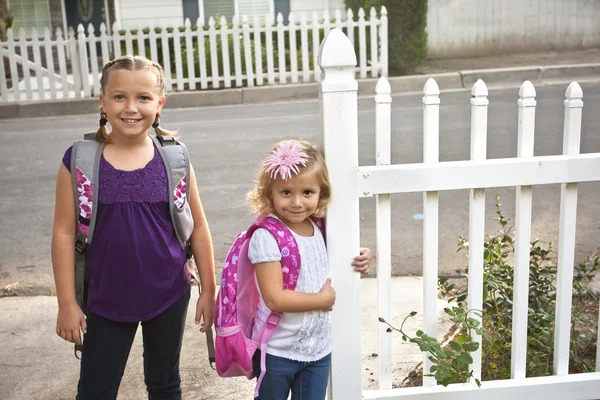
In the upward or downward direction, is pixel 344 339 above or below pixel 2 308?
above

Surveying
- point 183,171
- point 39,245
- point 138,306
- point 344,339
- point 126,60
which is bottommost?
point 39,245

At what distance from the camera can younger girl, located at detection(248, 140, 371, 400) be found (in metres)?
2.59

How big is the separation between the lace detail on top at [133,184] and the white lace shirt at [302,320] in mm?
347

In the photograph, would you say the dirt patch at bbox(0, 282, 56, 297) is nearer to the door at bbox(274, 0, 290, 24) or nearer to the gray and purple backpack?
the gray and purple backpack

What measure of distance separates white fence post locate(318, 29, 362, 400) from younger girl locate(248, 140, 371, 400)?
12 cm

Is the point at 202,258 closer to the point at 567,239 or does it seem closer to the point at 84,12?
the point at 567,239

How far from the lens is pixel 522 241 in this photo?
310cm

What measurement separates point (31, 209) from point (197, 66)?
766 cm

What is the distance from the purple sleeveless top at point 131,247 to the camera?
258cm

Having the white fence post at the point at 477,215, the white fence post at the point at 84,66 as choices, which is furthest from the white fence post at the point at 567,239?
the white fence post at the point at 84,66

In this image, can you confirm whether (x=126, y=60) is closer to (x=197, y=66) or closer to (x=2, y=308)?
(x=2, y=308)

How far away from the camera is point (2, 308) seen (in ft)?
15.3

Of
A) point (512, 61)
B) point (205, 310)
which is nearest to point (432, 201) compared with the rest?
point (205, 310)

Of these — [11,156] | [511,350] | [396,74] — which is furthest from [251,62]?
[511,350]
